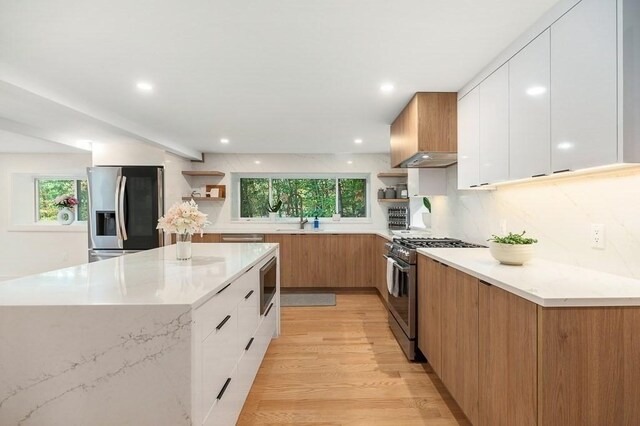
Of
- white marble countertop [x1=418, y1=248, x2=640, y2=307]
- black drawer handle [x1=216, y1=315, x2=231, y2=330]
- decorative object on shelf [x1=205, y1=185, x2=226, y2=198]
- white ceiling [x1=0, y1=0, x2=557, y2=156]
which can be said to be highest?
white ceiling [x1=0, y1=0, x2=557, y2=156]

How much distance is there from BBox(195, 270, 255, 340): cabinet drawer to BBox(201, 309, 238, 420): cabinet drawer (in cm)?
3

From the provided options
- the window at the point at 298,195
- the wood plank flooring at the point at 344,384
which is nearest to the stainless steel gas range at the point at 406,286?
the wood plank flooring at the point at 344,384

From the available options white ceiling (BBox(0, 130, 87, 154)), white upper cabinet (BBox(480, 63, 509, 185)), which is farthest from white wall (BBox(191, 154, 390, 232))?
white upper cabinet (BBox(480, 63, 509, 185))

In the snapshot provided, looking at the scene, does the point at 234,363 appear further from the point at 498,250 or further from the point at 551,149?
the point at 551,149

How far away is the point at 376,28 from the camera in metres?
1.67

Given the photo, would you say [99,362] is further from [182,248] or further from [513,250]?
[513,250]

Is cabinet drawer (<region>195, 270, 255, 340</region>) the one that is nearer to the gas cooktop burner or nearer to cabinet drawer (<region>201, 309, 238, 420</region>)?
cabinet drawer (<region>201, 309, 238, 420</region>)

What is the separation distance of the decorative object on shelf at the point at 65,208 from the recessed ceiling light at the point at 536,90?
6.46 meters

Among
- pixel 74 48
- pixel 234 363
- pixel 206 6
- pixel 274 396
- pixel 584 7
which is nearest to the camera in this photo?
pixel 584 7

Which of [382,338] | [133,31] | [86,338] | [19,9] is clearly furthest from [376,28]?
[382,338]

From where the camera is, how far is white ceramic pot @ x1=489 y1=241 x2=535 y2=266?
1.64 m

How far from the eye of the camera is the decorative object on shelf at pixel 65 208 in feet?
16.3

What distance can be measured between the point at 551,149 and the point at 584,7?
0.63m

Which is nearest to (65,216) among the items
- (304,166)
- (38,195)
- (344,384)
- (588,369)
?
(38,195)
